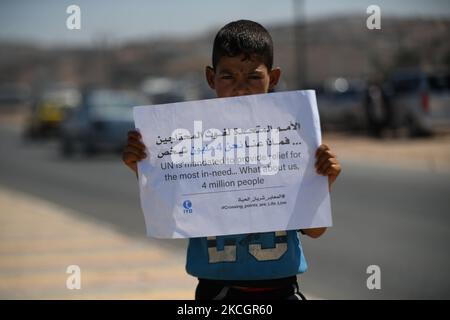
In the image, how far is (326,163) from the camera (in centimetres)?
309

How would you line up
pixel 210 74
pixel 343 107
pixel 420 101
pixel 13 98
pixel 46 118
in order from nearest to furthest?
pixel 210 74 → pixel 420 101 → pixel 343 107 → pixel 46 118 → pixel 13 98

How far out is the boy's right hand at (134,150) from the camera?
10.5 ft

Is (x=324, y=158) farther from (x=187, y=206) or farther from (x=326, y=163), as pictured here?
(x=187, y=206)

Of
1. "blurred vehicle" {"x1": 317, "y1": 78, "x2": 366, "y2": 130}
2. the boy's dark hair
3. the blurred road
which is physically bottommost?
the blurred road

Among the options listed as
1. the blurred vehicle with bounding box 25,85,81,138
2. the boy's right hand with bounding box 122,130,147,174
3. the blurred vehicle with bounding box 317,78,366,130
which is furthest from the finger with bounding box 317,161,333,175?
the blurred vehicle with bounding box 25,85,81,138

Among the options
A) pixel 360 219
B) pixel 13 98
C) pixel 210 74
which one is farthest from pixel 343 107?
pixel 13 98

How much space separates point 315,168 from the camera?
10.3 ft

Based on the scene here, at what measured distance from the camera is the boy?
312 centimetres

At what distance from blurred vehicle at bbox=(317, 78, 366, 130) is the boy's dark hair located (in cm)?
2595

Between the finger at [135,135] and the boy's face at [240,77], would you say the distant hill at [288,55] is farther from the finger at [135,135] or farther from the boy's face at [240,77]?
the finger at [135,135]

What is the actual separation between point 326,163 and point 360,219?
26.1 feet

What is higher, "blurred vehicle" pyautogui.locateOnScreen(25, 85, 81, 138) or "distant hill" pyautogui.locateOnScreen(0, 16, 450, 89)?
"distant hill" pyautogui.locateOnScreen(0, 16, 450, 89)

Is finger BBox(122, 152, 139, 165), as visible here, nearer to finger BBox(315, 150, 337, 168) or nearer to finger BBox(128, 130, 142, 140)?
finger BBox(128, 130, 142, 140)
